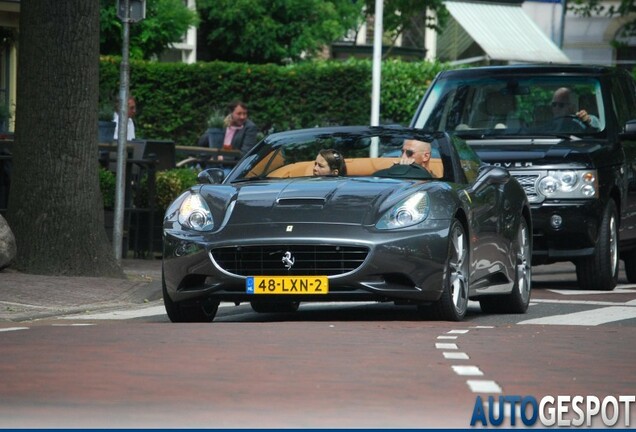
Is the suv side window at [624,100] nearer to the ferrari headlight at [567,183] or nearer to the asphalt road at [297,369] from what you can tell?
the ferrari headlight at [567,183]

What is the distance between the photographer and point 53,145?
16031mm

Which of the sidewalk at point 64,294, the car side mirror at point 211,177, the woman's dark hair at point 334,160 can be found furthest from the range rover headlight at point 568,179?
the car side mirror at point 211,177

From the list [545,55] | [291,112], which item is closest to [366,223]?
[291,112]

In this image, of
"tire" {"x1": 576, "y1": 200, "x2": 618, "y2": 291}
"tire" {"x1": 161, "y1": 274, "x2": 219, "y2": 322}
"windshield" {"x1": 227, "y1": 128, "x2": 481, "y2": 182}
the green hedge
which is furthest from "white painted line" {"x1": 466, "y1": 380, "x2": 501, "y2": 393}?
the green hedge

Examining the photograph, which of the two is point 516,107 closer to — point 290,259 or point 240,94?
point 290,259

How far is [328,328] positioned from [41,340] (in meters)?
1.86

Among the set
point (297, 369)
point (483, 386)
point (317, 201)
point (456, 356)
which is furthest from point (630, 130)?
point (483, 386)

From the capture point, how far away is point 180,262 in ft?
Answer: 40.1

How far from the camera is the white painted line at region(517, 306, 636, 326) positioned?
1301 cm

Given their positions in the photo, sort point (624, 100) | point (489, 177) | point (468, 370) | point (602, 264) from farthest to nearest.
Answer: point (624, 100) < point (602, 264) < point (489, 177) < point (468, 370)

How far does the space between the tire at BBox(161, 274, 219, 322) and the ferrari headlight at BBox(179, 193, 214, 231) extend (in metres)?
0.45

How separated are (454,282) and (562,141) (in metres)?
5.22

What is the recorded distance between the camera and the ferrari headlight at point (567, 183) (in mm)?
16766

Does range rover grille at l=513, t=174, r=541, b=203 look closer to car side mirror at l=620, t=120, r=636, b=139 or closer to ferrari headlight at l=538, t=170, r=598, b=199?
ferrari headlight at l=538, t=170, r=598, b=199
